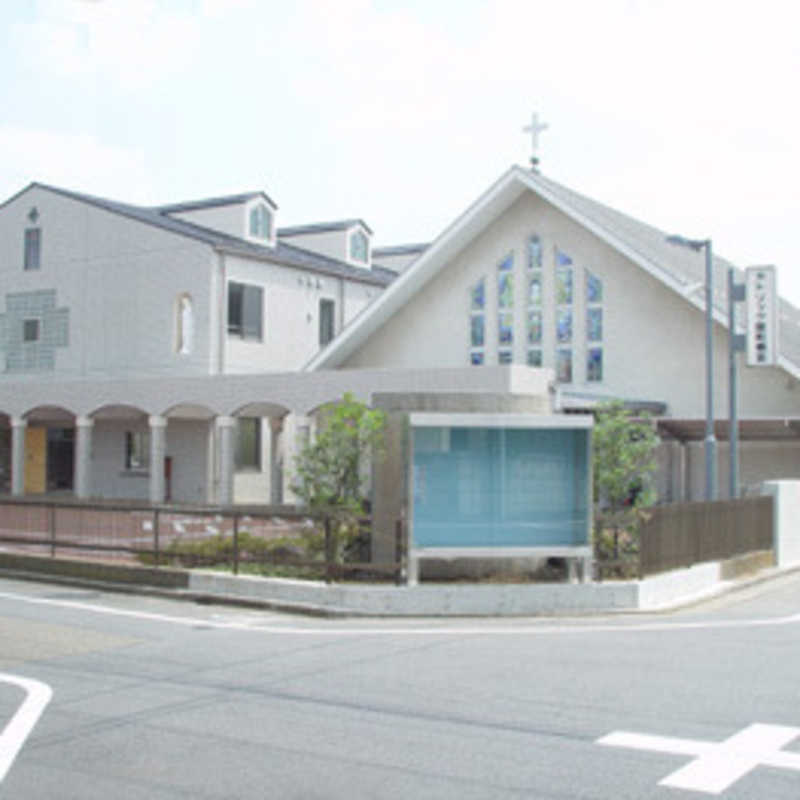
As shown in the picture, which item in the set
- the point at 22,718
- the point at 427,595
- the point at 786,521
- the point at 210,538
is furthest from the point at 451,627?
the point at 786,521

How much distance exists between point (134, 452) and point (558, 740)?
32.2 meters

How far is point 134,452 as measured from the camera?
38469mm

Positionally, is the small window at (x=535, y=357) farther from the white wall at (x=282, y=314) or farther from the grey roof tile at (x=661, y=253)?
the white wall at (x=282, y=314)

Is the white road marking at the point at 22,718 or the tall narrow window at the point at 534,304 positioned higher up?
the tall narrow window at the point at 534,304

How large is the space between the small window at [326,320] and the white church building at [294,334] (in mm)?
78

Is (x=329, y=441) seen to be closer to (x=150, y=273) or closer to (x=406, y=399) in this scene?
(x=406, y=399)

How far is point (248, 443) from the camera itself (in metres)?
36.8

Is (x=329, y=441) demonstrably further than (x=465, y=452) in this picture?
Yes

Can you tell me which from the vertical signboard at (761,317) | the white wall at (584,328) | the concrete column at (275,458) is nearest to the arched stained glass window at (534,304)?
the white wall at (584,328)

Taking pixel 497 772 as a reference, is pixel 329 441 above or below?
above

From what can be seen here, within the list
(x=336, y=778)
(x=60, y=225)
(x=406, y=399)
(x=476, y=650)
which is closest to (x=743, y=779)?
(x=336, y=778)

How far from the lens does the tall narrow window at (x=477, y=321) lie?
31797mm

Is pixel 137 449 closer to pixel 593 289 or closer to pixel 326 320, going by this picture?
pixel 326 320

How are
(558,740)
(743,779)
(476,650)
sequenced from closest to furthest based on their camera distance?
1. (743,779)
2. (558,740)
3. (476,650)
